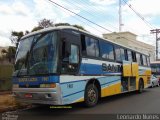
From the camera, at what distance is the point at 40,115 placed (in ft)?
33.0

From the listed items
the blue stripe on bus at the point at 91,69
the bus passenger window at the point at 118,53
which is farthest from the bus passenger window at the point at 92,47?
the bus passenger window at the point at 118,53

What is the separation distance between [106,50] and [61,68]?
4507 millimetres

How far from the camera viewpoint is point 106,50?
45.0 ft

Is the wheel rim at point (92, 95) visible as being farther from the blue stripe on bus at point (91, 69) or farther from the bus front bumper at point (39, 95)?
the bus front bumper at point (39, 95)

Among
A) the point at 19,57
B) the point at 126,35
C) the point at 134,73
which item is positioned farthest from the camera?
the point at 126,35

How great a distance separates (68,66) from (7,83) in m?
9.34

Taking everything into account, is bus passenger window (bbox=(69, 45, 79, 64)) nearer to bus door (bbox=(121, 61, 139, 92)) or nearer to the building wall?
bus door (bbox=(121, 61, 139, 92))

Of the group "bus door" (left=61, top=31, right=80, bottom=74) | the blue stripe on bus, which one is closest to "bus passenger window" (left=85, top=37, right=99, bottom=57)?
the blue stripe on bus

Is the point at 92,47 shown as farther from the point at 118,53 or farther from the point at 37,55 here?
the point at 118,53

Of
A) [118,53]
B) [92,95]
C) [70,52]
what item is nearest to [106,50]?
[118,53]

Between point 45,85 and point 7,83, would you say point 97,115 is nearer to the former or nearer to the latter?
point 45,85

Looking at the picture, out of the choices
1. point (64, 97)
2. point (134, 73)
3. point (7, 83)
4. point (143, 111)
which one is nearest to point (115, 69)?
point (134, 73)

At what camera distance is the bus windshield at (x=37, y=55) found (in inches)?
385

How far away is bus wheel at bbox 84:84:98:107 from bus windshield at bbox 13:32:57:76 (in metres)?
2.31
